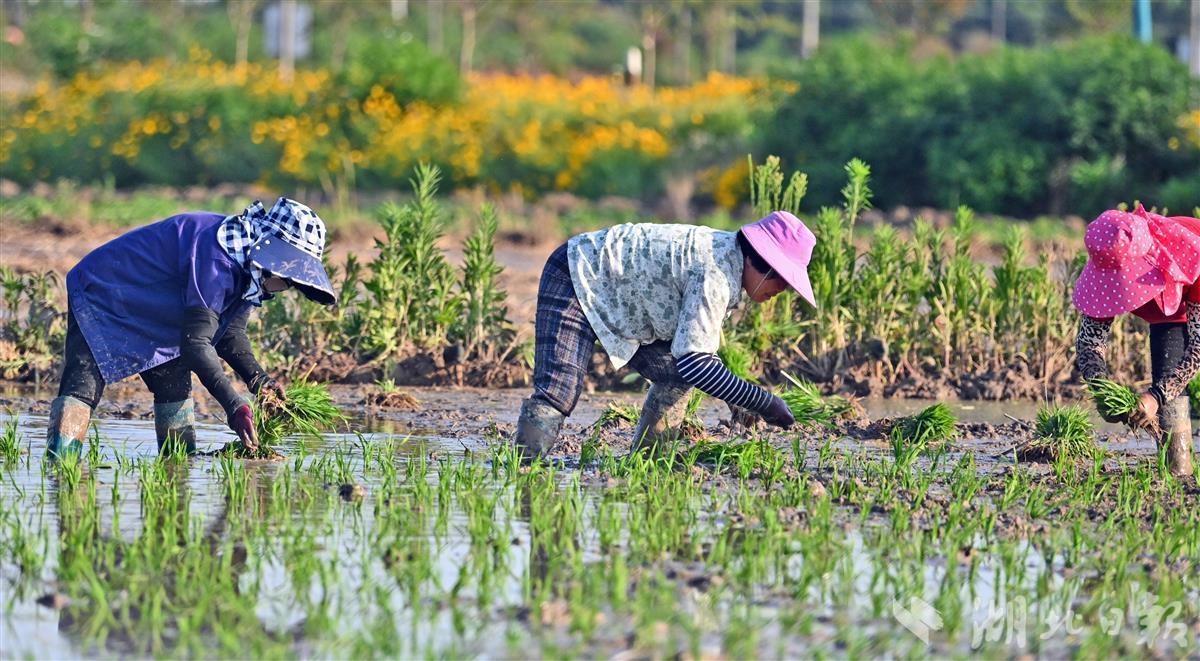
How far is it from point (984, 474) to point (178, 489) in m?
3.23

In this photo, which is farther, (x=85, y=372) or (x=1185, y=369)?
(x=1185, y=369)

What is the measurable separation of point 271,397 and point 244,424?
503 millimetres

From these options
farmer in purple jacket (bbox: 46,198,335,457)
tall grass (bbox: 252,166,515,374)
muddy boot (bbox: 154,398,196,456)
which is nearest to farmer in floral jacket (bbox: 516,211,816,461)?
farmer in purple jacket (bbox: 46,198,335,457)

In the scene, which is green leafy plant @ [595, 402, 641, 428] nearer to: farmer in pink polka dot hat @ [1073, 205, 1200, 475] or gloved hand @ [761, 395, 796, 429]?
gloved hand @ [761, 395, 796, 429]

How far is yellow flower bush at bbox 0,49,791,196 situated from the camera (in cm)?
2319

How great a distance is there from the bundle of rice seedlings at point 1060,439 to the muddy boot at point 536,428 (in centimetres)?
210

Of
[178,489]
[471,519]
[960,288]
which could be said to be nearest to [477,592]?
[471,519]

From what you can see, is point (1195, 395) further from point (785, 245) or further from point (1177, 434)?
point (785, 245)

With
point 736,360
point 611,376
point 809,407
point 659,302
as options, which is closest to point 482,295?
point 611,376

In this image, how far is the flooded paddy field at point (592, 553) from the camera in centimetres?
476

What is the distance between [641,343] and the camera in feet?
23.0

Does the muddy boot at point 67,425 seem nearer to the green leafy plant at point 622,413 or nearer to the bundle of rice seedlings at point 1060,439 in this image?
the green leafy plant at point 622,413

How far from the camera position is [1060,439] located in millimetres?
7469

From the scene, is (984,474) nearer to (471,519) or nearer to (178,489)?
(471,519)
